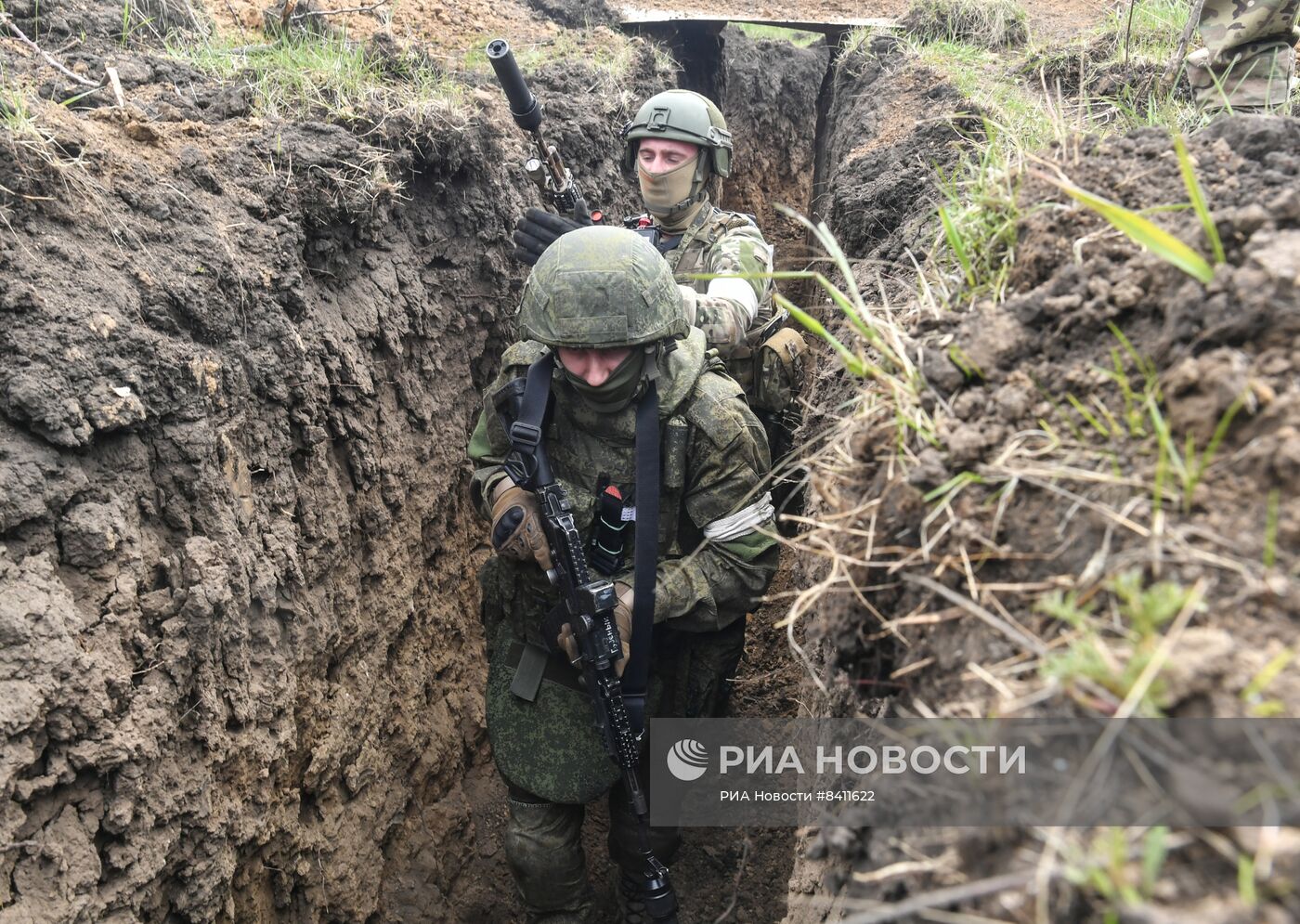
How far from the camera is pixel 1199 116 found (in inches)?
122

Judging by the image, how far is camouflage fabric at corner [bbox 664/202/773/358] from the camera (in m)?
3.94

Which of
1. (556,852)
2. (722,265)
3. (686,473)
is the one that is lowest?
(556,852)

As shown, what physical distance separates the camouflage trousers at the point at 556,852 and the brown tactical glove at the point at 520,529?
1018mm

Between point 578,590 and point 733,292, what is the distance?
1.68 metres

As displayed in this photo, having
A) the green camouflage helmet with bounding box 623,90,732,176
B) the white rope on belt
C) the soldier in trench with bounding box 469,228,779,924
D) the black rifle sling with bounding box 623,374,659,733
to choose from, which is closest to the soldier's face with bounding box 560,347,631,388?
the soldier in trench with bounding box 469,228,779,924

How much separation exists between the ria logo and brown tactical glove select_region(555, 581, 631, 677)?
61 cm

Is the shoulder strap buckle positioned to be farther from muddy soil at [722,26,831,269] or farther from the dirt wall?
muddy soil at [722,26,831,269]

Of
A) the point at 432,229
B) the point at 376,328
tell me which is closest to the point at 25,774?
the point at 376,328

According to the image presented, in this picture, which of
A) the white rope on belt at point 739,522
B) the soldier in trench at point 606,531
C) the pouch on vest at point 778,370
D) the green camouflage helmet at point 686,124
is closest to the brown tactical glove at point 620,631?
the soldier in trench at point 606,531

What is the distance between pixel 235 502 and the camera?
9.68 feet

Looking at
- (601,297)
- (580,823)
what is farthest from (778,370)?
(580,823)

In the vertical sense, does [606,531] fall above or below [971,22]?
below

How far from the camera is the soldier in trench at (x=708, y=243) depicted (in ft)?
13.5

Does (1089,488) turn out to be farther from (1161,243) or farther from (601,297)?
(601,297)
